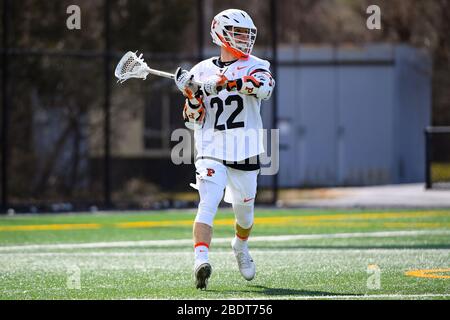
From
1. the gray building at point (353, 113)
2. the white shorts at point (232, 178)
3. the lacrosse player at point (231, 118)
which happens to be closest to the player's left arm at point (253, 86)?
the lacrosse player at point (231, 118)

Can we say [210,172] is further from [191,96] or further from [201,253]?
[201,253]

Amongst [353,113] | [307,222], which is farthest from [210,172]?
[353,113]

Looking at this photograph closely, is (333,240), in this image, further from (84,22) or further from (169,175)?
(84,22)

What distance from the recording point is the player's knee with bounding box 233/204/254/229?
28.3 feet

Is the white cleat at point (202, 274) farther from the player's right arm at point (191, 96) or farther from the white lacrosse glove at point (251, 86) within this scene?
the white lacrosse glove at point (251, 86)

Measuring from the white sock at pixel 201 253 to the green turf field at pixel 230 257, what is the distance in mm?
239

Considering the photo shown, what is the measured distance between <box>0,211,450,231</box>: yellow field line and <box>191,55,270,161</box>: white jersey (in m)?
5.93

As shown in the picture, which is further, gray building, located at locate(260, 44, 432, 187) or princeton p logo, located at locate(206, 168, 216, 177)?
gray building, located at locate(260, 44, 432, 187)

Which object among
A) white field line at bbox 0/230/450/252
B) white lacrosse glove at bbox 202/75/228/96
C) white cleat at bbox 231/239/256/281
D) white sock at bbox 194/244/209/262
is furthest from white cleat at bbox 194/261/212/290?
white field line at bbox 0/230/450/252

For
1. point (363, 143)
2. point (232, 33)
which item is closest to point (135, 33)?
point (363, 143)

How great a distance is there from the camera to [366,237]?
41.1 ft

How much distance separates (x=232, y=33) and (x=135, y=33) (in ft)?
43.4

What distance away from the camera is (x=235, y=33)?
336 inches

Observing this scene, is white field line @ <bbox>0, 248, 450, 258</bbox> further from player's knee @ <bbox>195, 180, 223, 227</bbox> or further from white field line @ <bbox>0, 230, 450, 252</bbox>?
player's knee @ <bbox>195, 180, 223, 227</bbox>
